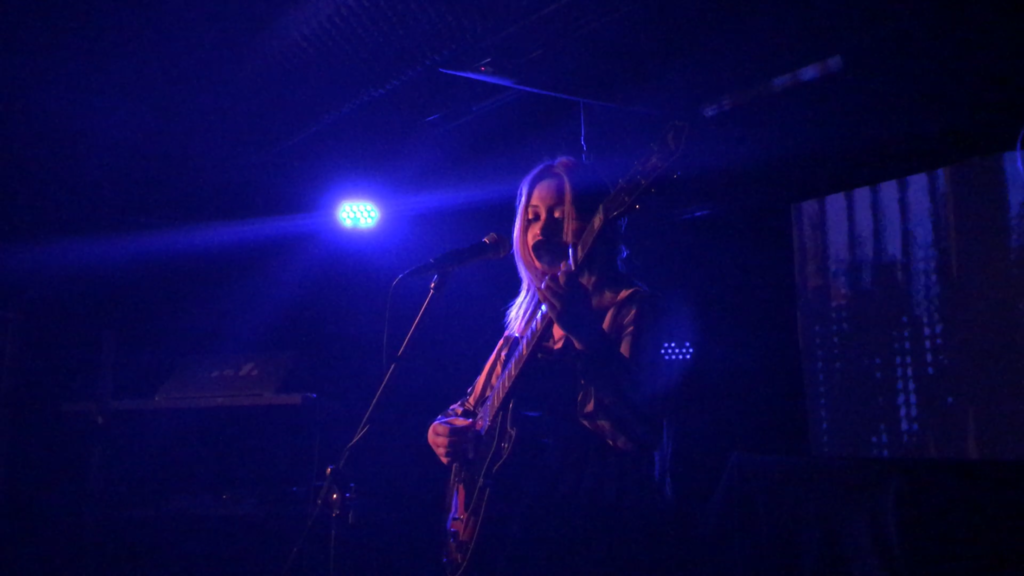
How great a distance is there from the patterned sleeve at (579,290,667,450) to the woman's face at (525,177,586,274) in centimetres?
33

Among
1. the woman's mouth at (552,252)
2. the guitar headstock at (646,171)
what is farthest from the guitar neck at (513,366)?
the guitar headstock at (646,171)

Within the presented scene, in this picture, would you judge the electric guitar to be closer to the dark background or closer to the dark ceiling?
the dark background

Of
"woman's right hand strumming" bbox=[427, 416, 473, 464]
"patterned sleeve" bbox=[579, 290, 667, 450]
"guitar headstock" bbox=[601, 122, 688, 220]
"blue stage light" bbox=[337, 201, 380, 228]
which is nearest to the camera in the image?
"patterned sleeve" bbox=[579, 290, 667, 450]

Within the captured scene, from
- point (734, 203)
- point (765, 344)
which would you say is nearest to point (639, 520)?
point (765, 344)

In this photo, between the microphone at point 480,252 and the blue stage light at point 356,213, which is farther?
the blue stage light at point 356,213

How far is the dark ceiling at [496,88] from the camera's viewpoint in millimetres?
1860

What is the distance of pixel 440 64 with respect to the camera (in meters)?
2.14

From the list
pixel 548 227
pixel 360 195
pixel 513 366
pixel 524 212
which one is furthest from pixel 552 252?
pixel 360 195

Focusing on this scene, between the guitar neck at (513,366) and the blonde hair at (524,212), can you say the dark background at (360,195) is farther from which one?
the guitar neck at (513,366)

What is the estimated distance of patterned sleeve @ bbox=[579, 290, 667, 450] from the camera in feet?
5.44

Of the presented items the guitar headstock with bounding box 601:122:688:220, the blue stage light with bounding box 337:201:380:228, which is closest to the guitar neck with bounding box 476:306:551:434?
the guitar headstock with bounding box 601:122:688:220

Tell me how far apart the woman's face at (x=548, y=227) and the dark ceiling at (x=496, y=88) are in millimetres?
383

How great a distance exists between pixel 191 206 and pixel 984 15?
3.15m

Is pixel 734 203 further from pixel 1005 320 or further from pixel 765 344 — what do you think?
pixel 1005 320
